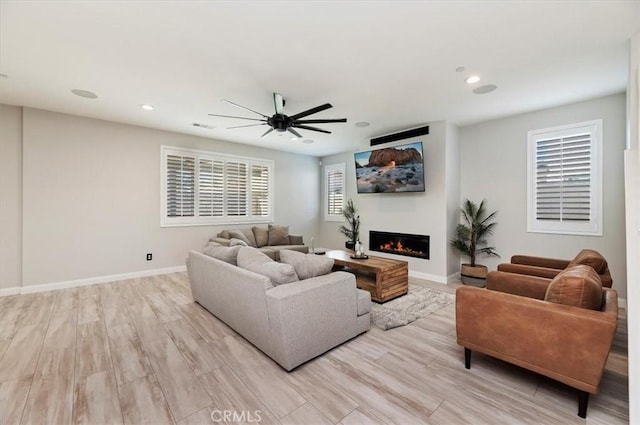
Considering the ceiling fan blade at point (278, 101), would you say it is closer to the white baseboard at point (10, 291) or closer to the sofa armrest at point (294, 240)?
the sofa armrest at point (294, 240)

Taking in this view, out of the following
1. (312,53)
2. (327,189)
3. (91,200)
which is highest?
(312,53)

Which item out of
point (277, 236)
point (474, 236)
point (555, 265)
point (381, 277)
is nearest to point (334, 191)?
point (277, 236)

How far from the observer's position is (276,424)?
1674 millimetres

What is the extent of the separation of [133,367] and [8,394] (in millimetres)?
748

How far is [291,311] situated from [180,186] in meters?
4.59

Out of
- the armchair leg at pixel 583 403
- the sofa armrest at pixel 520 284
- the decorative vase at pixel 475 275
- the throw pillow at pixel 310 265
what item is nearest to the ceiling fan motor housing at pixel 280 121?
the throw pillow at pixel 310 265

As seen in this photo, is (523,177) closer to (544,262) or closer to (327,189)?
(544,262)

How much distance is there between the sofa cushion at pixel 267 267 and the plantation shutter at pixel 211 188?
11.4 feet

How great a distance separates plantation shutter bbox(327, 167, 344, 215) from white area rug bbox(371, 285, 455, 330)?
144 inches

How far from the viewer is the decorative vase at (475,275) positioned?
450 centimetres

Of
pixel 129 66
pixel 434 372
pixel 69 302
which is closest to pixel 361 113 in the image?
pixel 129 66

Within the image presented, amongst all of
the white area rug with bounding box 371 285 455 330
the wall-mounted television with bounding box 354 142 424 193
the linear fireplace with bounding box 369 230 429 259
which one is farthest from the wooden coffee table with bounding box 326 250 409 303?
the wall-mounted television with bounding box 354 142 424 193

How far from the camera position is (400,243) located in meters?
5.61

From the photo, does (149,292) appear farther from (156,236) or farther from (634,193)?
(634,193)
